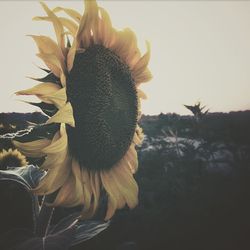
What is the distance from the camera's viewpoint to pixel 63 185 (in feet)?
2.80

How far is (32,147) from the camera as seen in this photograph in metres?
0.74

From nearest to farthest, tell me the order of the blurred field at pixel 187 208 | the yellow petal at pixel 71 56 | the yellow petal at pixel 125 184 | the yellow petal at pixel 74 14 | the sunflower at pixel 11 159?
1. the yellow petal at pixel 71 56
2. the yellow petal at pixel 74 14
3. the yellow petal at pixel 125 184
4. the blurred field at pixel 187 208
5. the sunflower at pixel 11 159

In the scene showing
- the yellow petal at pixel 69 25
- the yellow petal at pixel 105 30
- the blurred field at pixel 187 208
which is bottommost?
the blurred field at pixel 187 208

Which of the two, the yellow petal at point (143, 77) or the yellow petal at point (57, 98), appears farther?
the yellow petal at point (143, 77)

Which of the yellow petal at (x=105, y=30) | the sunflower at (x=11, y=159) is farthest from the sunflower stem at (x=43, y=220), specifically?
the sunflower at (x=11, y=159)

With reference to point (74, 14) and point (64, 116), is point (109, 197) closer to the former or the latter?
point (64, 116)

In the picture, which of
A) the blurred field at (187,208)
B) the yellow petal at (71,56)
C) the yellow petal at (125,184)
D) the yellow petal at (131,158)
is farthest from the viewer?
the blurred field at (187,208)

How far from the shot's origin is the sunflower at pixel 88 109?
75cm

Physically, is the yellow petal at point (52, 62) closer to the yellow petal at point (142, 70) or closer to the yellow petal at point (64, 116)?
the yellow petal at point (64, 116)

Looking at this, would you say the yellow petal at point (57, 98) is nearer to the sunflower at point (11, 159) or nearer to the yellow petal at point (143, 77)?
the yellow petal at point (143, 77)

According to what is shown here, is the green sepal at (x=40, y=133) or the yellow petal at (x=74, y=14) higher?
the yellow petal at (x=74, y=14)

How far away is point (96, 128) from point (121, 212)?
6.36ft

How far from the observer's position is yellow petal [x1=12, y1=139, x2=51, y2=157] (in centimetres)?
72

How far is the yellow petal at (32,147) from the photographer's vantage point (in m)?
0.72
